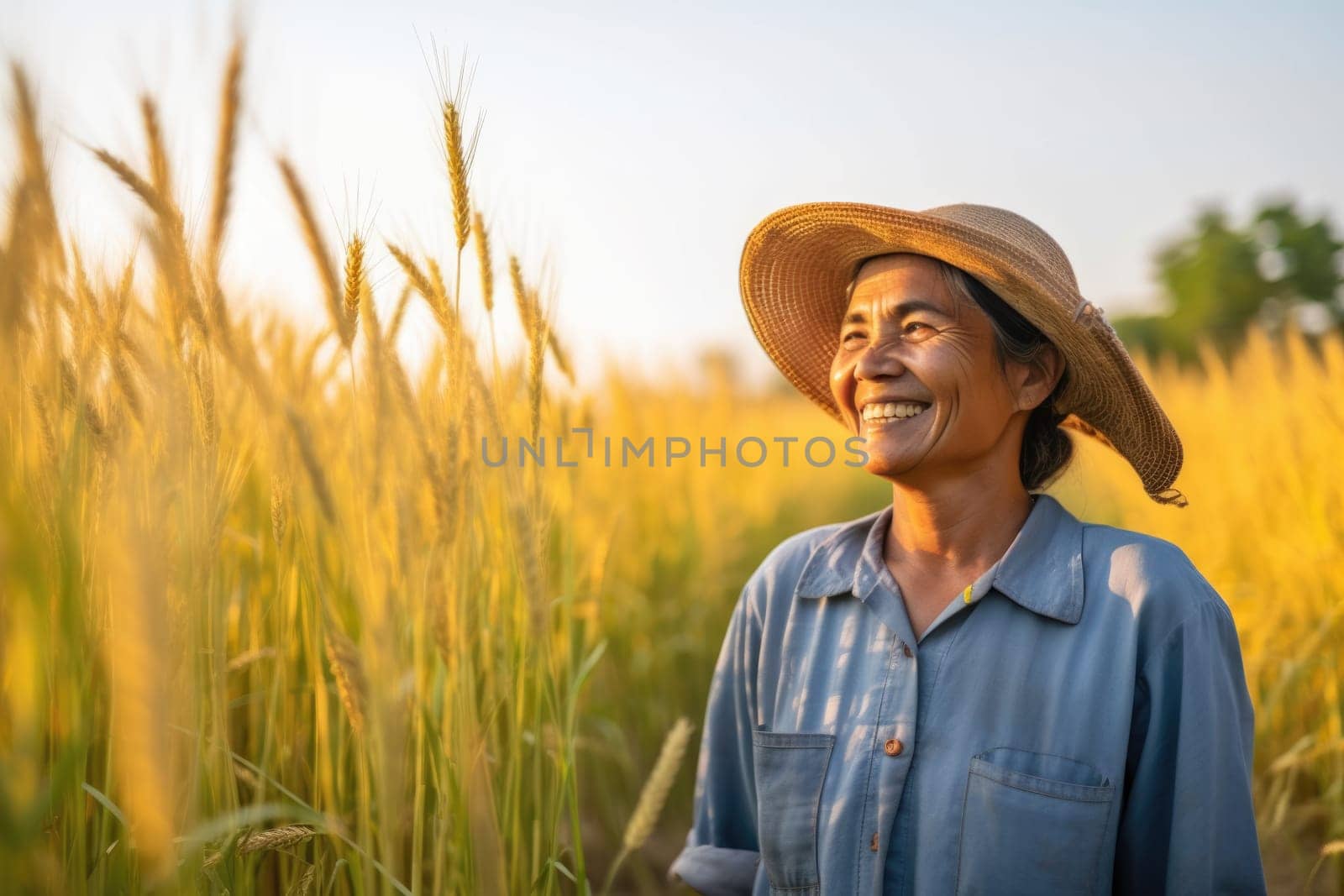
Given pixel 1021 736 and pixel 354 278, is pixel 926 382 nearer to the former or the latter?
pixel 1021 736

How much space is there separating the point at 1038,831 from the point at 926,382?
0.74 metres

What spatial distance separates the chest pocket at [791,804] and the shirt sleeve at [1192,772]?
18.8 inches

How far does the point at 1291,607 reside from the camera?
125 inches

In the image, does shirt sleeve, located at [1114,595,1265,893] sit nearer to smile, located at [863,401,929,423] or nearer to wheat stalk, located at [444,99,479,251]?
smile, located at [863,401,929,423]

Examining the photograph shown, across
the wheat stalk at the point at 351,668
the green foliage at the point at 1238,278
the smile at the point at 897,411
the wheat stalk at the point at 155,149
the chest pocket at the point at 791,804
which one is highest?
the green foliage at the point at 1238,278

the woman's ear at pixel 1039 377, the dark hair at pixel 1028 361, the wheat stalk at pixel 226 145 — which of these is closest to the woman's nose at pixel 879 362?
the dark hair at pixel 1028 361

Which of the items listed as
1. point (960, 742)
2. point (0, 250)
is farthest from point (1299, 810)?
point (0, 250)

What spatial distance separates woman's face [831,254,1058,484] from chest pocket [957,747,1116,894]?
0.54 metres

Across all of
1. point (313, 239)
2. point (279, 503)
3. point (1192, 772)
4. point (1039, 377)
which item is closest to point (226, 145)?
point (313, 239)

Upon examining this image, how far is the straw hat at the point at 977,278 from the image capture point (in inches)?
63.9

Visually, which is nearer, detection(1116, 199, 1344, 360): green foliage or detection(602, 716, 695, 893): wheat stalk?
detection(602, 716, 695, 893): wheat stalk

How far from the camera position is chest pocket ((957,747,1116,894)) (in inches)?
54.9

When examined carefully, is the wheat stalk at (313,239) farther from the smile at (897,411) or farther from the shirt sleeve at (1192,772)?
the shirt sleeve at (1192,772)

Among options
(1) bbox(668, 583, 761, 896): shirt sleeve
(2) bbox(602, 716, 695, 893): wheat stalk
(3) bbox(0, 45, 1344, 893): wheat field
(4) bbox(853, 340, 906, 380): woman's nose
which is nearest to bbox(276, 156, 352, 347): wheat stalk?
(3) bbox(0, 45, 1344, 893): wheat field
